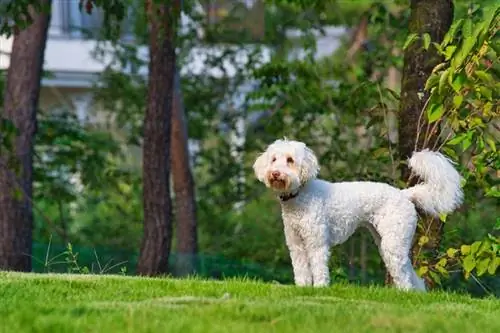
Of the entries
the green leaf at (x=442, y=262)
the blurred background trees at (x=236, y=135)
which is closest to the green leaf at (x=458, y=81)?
the blurred background trees at (x=236, y=135)

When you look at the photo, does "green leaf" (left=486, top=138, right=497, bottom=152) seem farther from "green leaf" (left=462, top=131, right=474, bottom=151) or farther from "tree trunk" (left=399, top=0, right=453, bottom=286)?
"tree trunk" (left=399, top=0, right=453, bottom=286)

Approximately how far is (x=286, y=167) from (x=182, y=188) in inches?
362

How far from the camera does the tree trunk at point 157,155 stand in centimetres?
1530

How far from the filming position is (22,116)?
14.7 meters

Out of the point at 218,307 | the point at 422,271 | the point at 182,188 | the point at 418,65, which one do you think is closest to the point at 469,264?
the point at 422,271

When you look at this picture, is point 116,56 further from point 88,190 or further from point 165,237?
point 165,237

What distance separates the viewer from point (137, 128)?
65.8 ft

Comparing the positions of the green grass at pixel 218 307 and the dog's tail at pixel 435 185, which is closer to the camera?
the green grass at pixel 218 307

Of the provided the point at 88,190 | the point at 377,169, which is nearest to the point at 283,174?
the point at 377,169

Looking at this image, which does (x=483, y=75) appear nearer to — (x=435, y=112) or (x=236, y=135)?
(x=435, y=112)

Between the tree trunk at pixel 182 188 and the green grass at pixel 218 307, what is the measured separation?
29.0 ft

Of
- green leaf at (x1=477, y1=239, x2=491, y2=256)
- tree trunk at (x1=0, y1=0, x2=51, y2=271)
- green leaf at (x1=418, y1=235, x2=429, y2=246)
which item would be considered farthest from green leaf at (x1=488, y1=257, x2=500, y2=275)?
tree trunk at (x1=0, y1=0, x2=51, y2=271)

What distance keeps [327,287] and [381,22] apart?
705 cm

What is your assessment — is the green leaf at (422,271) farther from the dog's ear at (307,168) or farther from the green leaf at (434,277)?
the dog's ear at (307,168)
